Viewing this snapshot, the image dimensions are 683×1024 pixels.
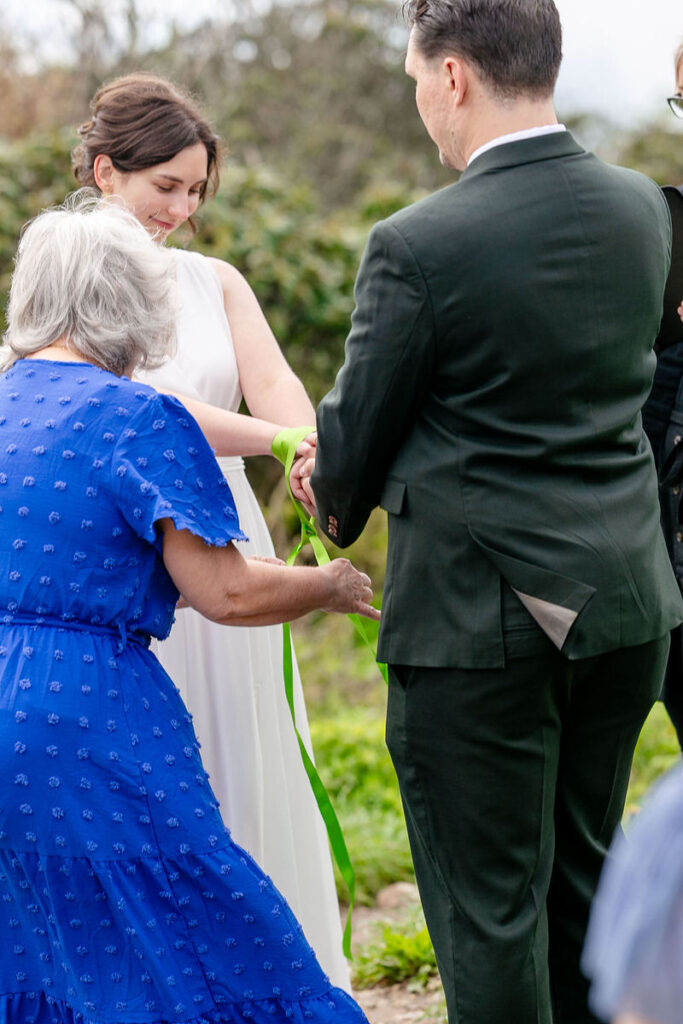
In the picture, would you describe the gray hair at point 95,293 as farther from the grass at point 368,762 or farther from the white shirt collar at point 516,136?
the grass at point 368,762

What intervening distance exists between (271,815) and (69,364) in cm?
138

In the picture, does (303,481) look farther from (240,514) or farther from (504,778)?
(504,778)

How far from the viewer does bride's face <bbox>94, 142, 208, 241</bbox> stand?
3.12 m

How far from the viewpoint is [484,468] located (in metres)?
2.09

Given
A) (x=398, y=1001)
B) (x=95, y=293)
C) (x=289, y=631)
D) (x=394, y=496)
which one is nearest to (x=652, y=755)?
(x=398, y=1001)

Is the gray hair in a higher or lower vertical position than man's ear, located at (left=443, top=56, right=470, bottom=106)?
lower

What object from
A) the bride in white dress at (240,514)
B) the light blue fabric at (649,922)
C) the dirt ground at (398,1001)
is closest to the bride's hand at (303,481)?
the bride in white dress at (240,514)

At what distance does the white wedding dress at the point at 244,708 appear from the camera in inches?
119

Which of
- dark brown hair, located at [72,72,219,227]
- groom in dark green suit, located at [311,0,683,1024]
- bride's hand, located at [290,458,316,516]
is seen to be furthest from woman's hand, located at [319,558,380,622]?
dark brown hair, located at [72,72,219,227]

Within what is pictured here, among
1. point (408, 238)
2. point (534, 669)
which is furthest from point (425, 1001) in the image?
point (408, 238)

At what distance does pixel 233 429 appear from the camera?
2.86m

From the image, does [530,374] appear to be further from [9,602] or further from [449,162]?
[9,602]

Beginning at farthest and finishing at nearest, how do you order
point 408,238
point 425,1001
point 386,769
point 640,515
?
point 386,769
point 425,1001
point 640,515
point 408,238

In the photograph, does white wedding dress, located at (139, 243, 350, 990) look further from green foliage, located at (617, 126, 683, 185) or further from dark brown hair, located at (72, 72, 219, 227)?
green foliage, located at (617, 126, 683, 185)
